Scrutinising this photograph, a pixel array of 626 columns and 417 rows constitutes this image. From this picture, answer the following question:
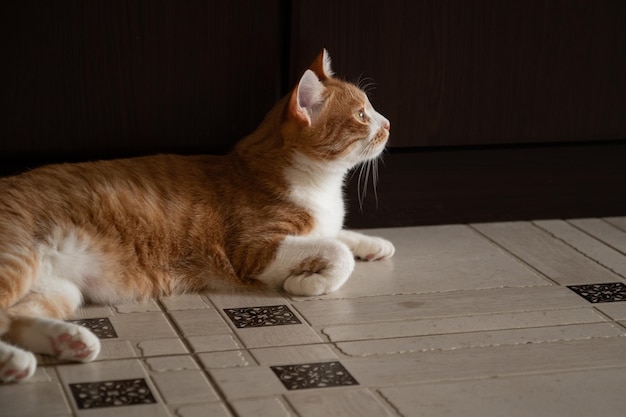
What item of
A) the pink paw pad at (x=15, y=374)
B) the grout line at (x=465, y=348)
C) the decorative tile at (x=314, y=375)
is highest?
the pink paw pad at (x=15, y=374)

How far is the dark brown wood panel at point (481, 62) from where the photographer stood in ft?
9.12

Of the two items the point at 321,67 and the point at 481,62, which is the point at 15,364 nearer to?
the point at 321,67

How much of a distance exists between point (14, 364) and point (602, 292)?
55.7 inches

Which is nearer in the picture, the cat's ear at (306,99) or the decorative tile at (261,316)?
the decorative tile at (261,316)

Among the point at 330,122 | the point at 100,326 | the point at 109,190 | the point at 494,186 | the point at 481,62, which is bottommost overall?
the point at 100,326

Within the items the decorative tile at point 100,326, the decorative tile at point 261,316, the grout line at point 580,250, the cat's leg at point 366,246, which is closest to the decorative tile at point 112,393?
the decorative tile at point 100,326

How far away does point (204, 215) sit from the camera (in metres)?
2.47

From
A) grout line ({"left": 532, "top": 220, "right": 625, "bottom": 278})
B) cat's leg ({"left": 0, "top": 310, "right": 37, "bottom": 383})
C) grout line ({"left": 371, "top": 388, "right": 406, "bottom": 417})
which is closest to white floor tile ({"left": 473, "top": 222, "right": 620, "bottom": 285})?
grout line ({"left": 532, "top": 220, "right": 625, "bottom": 278})

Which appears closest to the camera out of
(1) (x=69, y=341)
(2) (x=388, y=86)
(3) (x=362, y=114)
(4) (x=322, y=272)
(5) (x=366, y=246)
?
(1) (x=69, y=341)

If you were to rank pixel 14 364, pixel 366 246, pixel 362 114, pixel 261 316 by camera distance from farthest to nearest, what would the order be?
pixel 366 246 → pixel 362 114 → pixel 261 316 → pixel 14 364

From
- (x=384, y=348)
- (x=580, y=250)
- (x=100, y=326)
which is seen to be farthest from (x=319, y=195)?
(x=580, y=250)

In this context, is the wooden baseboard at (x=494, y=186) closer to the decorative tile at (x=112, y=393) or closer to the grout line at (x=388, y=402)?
the grout line at (x=388, y=402)

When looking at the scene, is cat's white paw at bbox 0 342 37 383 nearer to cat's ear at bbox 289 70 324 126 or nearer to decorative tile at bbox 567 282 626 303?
cat's ear at bbox 289 70 324 126

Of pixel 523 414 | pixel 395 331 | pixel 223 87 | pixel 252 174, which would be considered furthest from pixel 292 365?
pixel 223 87
